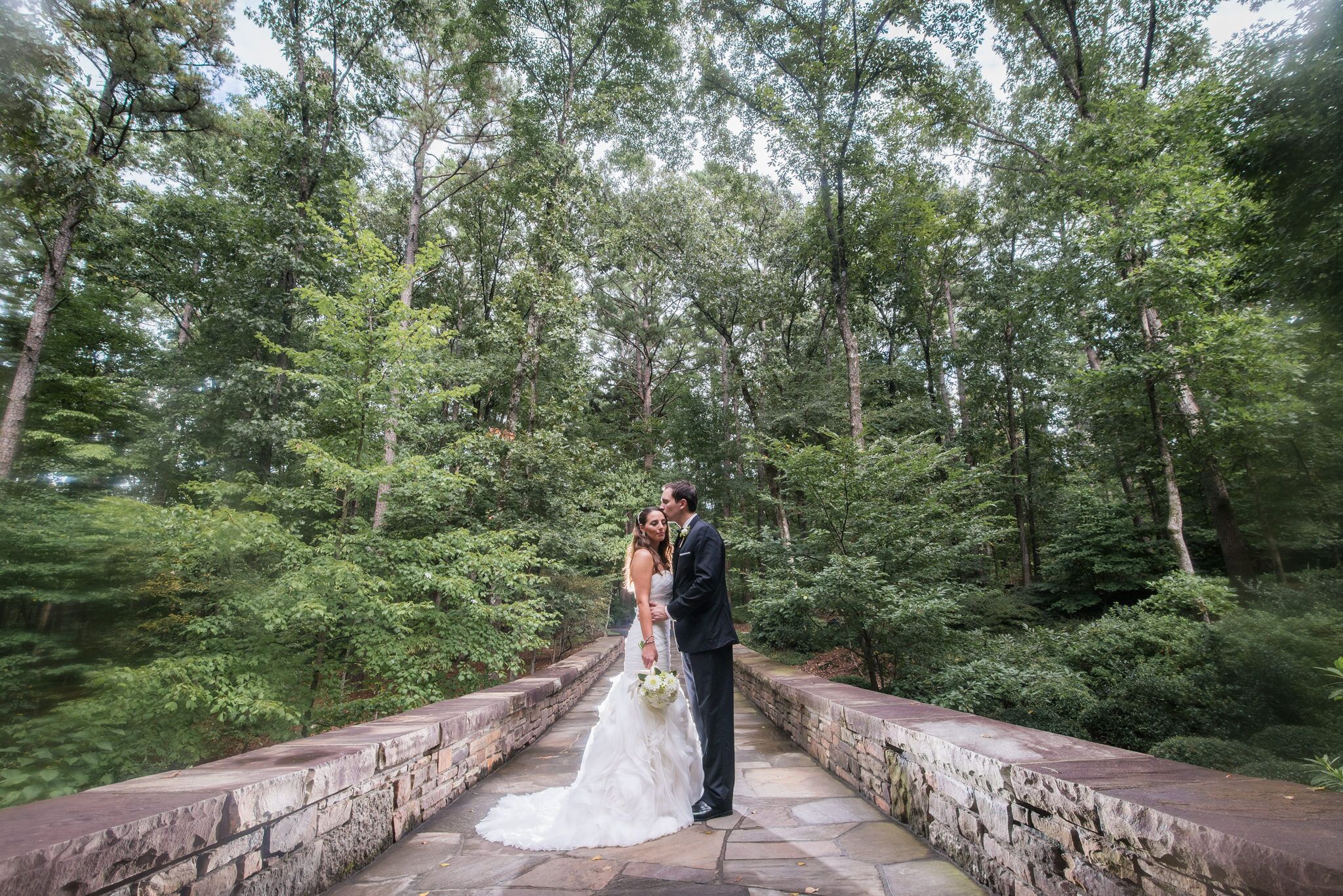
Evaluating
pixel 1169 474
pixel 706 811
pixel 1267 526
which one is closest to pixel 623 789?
pixel 706 811

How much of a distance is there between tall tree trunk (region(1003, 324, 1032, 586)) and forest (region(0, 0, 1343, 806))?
0.22m

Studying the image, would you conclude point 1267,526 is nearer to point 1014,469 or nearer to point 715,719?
point 715,719

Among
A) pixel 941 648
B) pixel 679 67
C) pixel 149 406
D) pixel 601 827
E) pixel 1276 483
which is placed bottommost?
pixel 601 827

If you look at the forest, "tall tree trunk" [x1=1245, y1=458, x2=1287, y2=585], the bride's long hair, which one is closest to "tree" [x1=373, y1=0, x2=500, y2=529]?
the forest

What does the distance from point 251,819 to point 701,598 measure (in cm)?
205

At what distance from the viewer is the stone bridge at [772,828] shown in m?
1.40

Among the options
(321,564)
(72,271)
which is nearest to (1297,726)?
(321,564)

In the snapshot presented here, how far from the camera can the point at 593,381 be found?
12.2m

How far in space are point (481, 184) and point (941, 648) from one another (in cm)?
1554

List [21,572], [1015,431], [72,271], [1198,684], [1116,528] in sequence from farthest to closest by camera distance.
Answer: [1015,431] < [1116,528] < [72,271] < [1198,684] < [21,572]

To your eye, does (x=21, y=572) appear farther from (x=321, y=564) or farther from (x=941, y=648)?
(x=941, y=648)

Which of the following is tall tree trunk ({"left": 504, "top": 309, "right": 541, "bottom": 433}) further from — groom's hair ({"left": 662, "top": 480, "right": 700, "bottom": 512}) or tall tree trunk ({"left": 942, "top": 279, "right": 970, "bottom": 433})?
tall tree trunk ({"left": 942, "top": 279, "right": 970, "bottom": 433})

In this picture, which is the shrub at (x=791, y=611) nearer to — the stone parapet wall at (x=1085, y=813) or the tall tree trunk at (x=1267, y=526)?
the stone parapet wall at (x=1085, y=813)

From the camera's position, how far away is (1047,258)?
16.5 m
